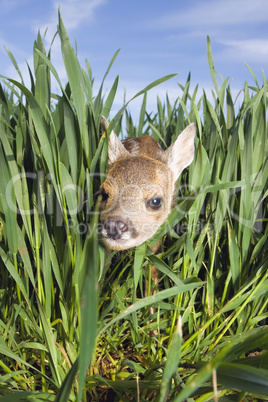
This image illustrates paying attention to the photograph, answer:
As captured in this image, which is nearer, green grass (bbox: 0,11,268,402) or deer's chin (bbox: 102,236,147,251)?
green grass (bbox: 0,11,268,402)

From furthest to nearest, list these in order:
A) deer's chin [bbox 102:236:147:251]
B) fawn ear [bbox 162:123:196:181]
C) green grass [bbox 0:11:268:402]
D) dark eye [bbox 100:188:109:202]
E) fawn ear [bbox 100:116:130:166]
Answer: fawn ear [bbox 100:116:130:166] → fawn ear [bbox 162:123:196:181] → dark eye [bbox 100:188:109:202] → deer's chin [bbox 102:236:147:251] → green grass [bbox 0:11:268:402]

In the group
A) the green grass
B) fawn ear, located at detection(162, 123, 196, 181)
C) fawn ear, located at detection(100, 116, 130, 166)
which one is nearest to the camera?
the green grass

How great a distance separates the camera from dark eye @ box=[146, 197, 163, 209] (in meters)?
2.36

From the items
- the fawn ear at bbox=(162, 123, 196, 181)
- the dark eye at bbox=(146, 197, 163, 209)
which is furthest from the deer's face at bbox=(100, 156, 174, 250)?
the fawn ear at bbox=(162, 123, 196, 181)

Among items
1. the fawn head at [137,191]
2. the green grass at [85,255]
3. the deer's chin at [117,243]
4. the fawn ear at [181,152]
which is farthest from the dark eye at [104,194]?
the fawn ear at [181,152]

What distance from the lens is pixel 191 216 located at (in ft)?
6.46

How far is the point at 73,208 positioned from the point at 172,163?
117 cm

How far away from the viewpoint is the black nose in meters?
2.02

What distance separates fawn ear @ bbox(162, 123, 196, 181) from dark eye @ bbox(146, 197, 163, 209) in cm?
37

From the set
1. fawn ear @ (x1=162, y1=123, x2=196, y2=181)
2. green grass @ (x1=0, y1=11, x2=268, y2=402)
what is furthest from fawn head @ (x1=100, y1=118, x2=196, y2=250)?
green grass @ (x1=0, y1=11, x2=268, y2=402)

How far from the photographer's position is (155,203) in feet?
7.83

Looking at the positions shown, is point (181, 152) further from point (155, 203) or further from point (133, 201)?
point (133, 201)

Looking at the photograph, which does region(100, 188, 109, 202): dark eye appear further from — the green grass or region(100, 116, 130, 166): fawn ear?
region(100, 116, 130, 166): fawn ear

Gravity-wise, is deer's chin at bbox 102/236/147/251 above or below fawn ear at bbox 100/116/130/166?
below
